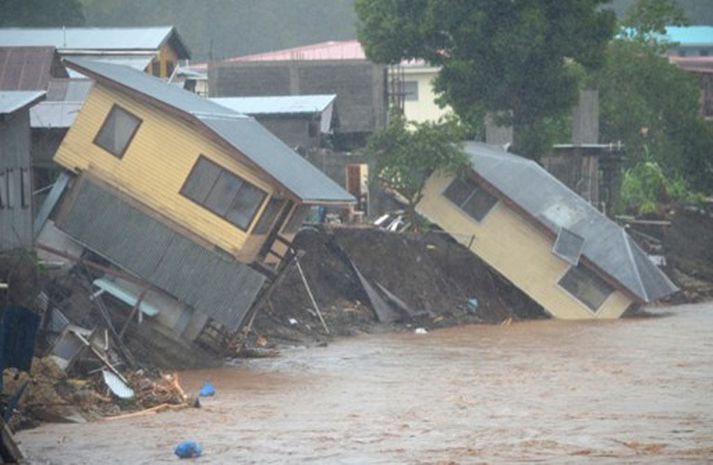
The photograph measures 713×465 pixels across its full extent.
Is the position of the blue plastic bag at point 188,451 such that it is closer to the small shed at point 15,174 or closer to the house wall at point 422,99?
the small shed at point 15,174

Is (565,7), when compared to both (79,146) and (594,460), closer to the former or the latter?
(79,146)

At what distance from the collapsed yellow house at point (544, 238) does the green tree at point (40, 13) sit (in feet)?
73.3

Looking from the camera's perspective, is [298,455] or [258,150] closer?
[298,455]

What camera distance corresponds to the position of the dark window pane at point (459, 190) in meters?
38.9

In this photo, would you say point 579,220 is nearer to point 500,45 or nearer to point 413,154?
point 413,154

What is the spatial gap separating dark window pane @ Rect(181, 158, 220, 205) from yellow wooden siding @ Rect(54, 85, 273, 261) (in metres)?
0.10

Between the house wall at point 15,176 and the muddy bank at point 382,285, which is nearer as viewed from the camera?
the house wall at point 15,176

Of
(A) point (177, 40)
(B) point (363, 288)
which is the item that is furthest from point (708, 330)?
(A) point (177, 40)

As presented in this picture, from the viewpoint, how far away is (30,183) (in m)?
27.5

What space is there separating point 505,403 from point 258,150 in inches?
302

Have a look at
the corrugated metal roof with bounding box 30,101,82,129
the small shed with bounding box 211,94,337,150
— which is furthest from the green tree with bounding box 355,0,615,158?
the corrugated metal roof with bounding box 30,101,82,129

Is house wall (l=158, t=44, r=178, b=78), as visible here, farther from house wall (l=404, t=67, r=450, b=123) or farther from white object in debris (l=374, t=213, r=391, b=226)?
house wall (l=404, t=67, r=450, b=123)

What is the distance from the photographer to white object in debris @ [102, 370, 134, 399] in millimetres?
23203

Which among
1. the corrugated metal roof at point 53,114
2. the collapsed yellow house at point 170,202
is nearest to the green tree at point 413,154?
the corrugated metal roof at point 53,114
